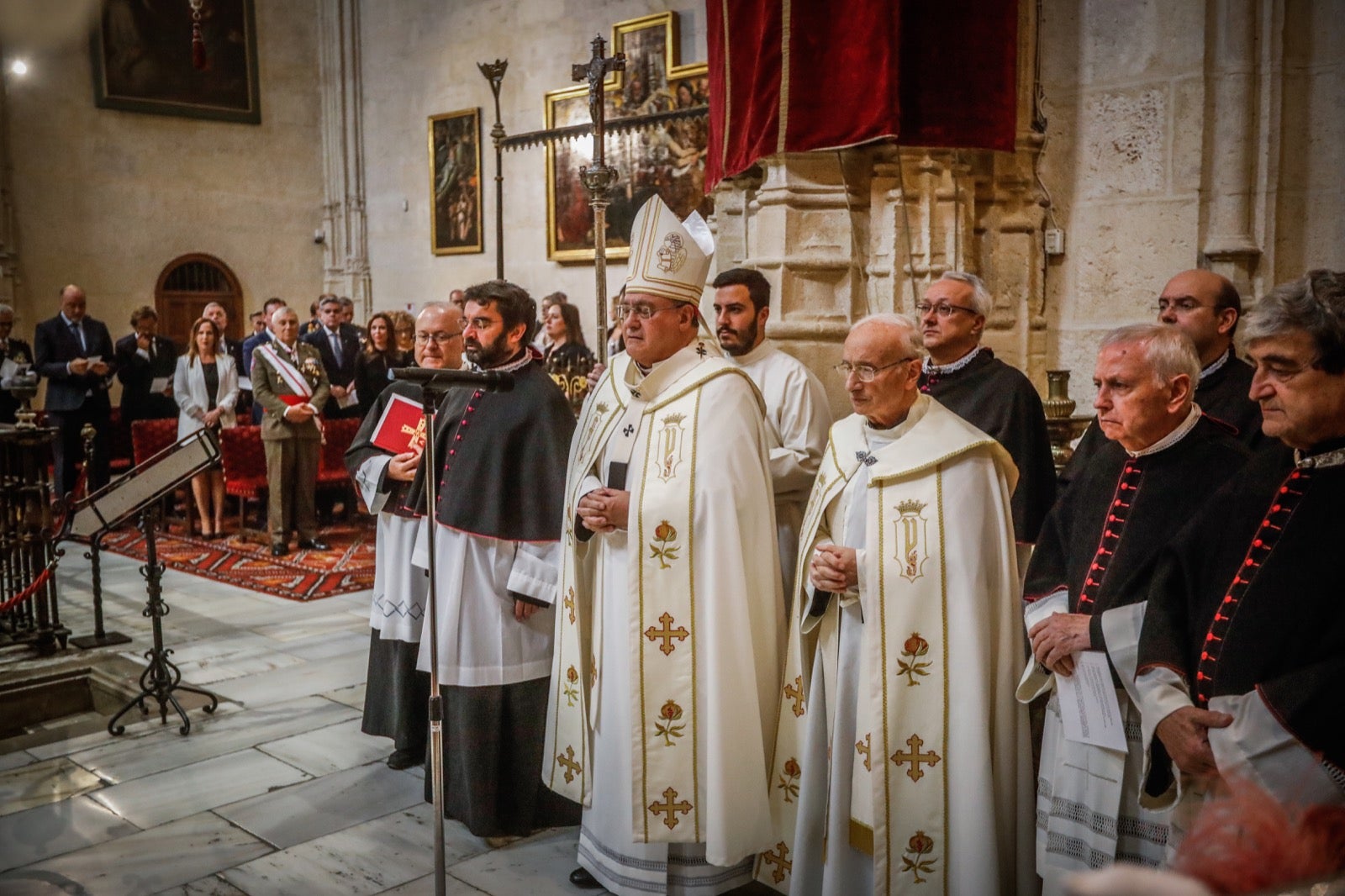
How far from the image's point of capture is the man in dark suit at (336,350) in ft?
28.8

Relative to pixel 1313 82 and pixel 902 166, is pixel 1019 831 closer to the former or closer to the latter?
pixel 902 166

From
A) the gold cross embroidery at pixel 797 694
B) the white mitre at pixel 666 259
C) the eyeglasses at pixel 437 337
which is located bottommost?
the gold cross embroidery at pixel 797 694

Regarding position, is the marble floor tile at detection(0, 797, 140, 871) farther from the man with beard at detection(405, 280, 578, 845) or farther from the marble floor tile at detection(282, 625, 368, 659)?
the marble floor tile at detection(282, 625, 368, 659)

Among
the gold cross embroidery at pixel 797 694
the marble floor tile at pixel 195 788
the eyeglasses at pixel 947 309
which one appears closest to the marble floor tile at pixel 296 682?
the marble floor tile at pixel 195 788

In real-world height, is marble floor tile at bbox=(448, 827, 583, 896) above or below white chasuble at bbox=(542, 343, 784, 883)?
below

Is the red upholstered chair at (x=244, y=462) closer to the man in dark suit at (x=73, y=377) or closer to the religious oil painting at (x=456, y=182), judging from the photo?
the man in dark suit at (x=73, y=377)

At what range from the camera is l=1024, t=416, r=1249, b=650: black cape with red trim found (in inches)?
88.0

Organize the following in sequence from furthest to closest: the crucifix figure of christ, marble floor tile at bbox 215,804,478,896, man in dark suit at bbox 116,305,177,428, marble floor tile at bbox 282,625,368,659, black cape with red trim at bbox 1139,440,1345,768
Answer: man in dark suit at bbox 116,305,177,428 < marble floor tile at bbox 282,625,368,659 < the crucifix figure of christ < marble floor tile at bbox 215,804,478,896 < black cape with red trim at bbox 1139,440,1345,768

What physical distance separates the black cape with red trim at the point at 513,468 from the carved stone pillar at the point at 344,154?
37.2 ft

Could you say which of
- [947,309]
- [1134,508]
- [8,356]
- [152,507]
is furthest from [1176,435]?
[8,356]

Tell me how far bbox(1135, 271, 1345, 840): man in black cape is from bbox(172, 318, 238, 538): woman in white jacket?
777 cm

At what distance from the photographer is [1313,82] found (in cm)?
426

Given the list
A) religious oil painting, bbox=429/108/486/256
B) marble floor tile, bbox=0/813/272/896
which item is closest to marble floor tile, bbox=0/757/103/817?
marble floor tile, bbox=0/813/272/896

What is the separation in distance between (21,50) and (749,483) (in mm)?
12791
